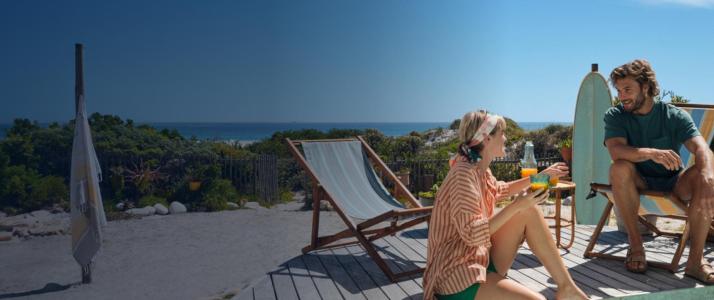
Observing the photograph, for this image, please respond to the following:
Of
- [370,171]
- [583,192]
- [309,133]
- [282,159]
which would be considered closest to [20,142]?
[282,159]

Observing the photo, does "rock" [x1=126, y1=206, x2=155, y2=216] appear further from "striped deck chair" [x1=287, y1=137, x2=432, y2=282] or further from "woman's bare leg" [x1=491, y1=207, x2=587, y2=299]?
"woman's bare leg" [x1=491, y1=207, x2=587, y2=299]

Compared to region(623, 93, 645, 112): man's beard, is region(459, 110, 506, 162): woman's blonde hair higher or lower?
A: lower

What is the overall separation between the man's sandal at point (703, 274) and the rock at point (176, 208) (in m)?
6.58

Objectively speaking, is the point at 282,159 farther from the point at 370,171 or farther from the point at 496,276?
the point at 496,276

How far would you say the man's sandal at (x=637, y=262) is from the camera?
2.77 metres

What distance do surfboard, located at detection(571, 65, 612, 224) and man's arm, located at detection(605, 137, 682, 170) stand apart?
1.27 meters

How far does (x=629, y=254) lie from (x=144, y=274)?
3.73 meters

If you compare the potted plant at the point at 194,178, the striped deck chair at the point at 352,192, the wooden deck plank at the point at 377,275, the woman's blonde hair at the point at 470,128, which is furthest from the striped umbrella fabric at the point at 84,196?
the potted plant at the point at 194,178

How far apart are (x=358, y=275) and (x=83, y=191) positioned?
218 centimetres

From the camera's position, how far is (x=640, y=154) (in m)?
2.64

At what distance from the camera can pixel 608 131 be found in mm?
2918

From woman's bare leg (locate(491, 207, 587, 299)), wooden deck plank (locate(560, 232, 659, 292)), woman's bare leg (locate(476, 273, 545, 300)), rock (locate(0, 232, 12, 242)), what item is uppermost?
woman's bare leg (locate(491, 207, 587, 299))

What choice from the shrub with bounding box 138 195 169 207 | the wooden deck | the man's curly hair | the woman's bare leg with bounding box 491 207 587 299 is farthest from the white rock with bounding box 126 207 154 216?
the woman's bare leg with bounding box 491 207 587 299

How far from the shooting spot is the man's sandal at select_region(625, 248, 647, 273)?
9.07ft
